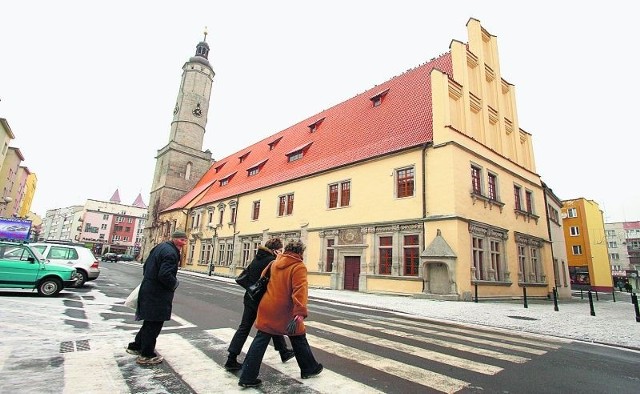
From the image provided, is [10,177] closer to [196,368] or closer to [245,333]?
[196,368]

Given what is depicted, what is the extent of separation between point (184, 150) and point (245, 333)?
155 ft

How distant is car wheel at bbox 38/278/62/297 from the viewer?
388 inches

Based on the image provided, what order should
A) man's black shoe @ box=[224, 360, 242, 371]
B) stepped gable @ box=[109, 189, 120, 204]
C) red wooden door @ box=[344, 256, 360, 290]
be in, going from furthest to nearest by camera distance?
stepped gable @ box=[109, 189, 120, 204] < red wooden door @ box=[344, 256, 360, 290] < man's black shoe @ box=[224, 360, 242, 371]

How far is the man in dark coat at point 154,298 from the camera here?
411cm

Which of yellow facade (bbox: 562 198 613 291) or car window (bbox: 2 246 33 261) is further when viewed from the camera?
yellow facade (bbox: 562 198 613 291)

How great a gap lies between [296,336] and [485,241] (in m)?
16.2

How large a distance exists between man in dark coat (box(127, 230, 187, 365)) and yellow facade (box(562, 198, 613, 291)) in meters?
52.2

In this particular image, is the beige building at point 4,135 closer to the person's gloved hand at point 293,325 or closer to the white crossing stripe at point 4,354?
the white crossing stripe at point 4,354

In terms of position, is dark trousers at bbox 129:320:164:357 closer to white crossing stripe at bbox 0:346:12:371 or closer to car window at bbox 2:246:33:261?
white crossing stripe at bbox 0:346:12:371

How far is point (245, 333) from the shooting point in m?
4.18

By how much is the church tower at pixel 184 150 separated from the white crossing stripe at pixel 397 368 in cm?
4377

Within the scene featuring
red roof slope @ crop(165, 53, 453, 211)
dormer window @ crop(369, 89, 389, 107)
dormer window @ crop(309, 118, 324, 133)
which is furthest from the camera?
dormer window @ crop(309, 118, 324, 133)

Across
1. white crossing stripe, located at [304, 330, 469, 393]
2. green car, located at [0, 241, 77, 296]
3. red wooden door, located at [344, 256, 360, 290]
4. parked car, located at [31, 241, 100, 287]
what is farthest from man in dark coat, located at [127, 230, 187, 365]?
red wooden door, located at [344, 256, 360, 290]

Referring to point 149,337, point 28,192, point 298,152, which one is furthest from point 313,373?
point 28,192
